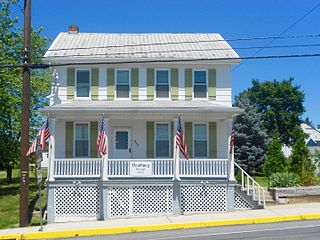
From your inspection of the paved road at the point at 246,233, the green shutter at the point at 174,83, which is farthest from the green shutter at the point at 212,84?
the paved road at the point at 246,233

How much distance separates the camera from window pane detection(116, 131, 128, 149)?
71.3ft

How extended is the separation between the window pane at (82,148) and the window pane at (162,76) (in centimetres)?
489

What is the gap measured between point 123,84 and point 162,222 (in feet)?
26.6

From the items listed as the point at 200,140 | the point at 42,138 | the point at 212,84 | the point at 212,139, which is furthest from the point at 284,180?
the point at 42,138

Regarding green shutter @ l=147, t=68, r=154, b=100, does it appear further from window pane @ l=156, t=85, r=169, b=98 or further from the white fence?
the white fence

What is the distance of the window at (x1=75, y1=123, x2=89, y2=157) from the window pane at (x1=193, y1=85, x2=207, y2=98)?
229 inches

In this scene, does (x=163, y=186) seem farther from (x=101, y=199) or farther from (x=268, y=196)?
(x=268, y=196)

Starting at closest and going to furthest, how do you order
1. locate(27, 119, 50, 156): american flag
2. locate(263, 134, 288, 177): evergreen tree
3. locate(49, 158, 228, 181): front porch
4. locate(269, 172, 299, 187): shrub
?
locate(27, 119, 50, 156): american flag < locate(49, 158, 228, 181): front porch < locate(269, 172, 299, 187): shrub < locate(263, 134, 288, 177): evergreen tree

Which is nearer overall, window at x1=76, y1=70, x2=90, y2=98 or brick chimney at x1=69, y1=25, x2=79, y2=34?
window at x1=76, y1=70, x2=90, y2=98

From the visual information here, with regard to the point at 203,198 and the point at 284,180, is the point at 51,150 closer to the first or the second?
the point at 203,198

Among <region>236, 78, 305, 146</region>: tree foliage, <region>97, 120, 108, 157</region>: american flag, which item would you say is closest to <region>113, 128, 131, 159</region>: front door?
<region>97, 120, 108, 157</region>: american flag

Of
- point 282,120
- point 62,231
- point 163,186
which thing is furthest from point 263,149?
point 282,120

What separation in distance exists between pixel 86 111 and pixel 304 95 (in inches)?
2120

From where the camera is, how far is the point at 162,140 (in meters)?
21.7
